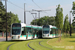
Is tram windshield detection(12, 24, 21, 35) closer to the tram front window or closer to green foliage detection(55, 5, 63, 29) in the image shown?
the tram front window

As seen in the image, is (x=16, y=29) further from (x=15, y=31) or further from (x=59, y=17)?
(x=59, y=17)

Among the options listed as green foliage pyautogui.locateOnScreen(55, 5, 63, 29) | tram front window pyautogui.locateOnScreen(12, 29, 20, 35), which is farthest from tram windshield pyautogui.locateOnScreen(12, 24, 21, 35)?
green foliage pyautogui.locateOnScreen(55, 5, 63, 29)

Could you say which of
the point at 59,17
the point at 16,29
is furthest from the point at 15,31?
the point at 59,17

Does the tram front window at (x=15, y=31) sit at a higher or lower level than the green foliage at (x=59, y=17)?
lower

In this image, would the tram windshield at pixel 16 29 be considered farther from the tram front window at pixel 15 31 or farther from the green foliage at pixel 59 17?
the green foliage at pixel 59 17

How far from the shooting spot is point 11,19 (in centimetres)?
6525

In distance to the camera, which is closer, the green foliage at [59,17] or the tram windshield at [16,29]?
the tram windshield at [16,29]

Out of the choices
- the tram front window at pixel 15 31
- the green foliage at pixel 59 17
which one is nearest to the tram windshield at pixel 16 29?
the tram front window at pixel 15 31

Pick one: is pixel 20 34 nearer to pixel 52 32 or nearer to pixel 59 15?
pixel 52 32

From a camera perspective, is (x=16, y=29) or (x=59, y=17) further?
(x=59, y=17)

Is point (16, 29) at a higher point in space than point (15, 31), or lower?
higher

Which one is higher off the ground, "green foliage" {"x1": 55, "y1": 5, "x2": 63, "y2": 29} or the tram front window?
"green foliage" {"x1": 55, "y1": 5, "x2": 63, "y2": 29}

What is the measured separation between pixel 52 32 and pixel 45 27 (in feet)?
6.78

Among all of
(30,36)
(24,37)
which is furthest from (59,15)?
(24,37)
